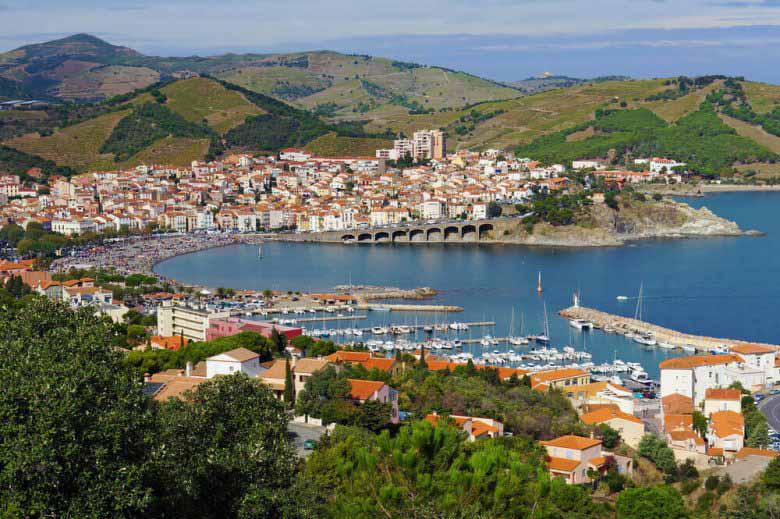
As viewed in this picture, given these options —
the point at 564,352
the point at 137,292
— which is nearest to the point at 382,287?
the point at 137,292

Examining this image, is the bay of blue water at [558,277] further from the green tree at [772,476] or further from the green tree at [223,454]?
the green tree at [223,454]

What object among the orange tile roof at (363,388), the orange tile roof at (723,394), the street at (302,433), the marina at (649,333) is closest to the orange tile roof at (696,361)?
the orange tile roof at (723,394)

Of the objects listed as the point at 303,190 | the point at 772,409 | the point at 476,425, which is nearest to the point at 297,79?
the point at 303,190

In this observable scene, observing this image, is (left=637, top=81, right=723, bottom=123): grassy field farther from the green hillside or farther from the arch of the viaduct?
the arch of the viaduct

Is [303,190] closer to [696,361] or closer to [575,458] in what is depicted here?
[696,361]

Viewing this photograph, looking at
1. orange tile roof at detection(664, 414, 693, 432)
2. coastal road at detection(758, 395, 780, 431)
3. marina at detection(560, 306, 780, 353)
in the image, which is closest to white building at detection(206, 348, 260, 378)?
orange tile roof at detection(664, 414, 693, 432)

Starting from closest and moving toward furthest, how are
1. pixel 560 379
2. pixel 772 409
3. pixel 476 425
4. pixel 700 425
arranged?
pixel 476 425 → pixel 700 425 → pixel 772 409 → pixel 560 379

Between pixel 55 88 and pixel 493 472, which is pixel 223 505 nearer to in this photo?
pixel 493 472
